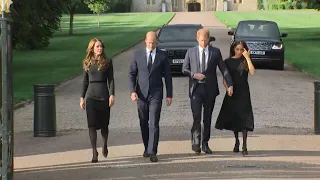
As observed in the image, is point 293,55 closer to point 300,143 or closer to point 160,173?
point 300,143

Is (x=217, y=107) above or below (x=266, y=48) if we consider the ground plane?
below

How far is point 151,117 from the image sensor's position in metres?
11.8

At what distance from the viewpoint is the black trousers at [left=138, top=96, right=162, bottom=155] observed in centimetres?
1169

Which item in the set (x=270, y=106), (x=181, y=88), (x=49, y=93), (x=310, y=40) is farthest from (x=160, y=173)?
(x=310, y=40)

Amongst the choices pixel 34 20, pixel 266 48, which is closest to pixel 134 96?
pixel 266 48

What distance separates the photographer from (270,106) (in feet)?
61.6

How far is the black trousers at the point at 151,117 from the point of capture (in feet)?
38.3

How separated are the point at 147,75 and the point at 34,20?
19429 mm

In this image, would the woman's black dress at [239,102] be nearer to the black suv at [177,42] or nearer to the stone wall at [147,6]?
the black suv at [177,42]

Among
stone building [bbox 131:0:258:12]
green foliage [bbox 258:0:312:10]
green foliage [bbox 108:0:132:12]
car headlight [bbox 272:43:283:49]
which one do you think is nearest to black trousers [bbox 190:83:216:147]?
car headlight [bbox 272:43:283:49]

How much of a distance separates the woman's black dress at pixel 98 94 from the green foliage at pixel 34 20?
1680 cm

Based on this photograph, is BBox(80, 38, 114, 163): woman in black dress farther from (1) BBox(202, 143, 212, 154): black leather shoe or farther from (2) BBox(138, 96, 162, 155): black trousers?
(1) BBox(202, 143, 212, 154): black leather shoe

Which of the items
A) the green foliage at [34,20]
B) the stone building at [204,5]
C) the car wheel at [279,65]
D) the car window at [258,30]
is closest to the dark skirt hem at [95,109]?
the green foliage at [34,20]

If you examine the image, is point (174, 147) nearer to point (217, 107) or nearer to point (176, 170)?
point (176, 170)
